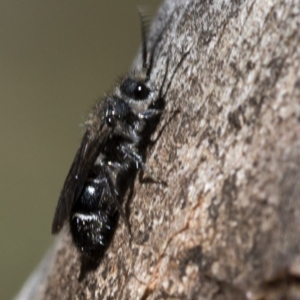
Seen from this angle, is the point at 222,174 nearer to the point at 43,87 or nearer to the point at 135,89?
the point at 135,89

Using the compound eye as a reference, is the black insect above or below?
below

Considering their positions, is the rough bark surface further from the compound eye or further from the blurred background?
the blurred background

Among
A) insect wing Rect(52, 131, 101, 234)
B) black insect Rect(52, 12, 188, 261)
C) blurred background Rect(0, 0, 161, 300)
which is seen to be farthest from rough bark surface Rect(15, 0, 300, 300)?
blurred background Rect(0, 0, 161, 300)

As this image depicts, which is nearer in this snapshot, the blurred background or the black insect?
the black insect

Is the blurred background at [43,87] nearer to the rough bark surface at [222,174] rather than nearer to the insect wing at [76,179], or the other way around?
the insect wing at [76,179]

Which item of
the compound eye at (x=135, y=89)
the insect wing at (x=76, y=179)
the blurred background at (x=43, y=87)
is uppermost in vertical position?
the compound eye at (x=135, y=89)

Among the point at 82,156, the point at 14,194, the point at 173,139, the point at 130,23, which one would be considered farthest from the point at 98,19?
the point at 173,139

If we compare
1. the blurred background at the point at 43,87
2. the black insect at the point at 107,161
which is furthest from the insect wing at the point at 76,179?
the blurred background at the point at 43,87
